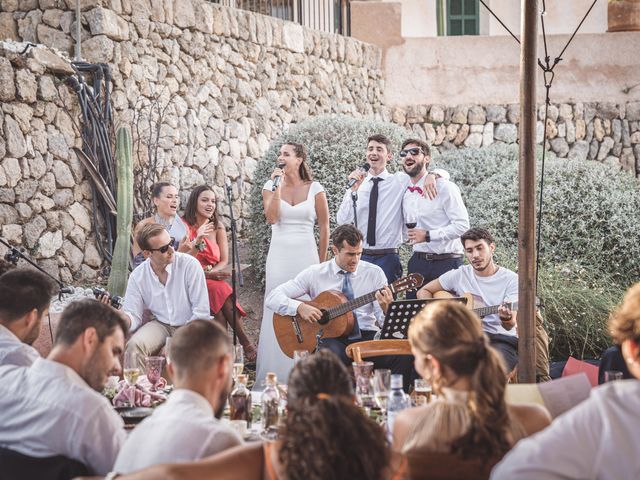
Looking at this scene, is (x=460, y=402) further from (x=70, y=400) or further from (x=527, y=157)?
(x=527, y=157)

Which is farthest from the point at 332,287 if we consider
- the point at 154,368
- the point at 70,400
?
the point at 70,400

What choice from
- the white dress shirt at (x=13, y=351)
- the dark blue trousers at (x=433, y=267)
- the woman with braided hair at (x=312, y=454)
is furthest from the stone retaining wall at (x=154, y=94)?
the woman with braided hair at (x=312, y=454)

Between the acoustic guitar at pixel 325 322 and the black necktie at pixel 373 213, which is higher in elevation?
the black necktie at pixel 373 213

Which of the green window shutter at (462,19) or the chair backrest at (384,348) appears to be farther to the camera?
the green window shutter at (462,19)

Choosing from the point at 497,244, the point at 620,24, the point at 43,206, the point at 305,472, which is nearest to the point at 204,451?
the point at 305,472

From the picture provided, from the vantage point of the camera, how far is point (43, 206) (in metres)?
8.96

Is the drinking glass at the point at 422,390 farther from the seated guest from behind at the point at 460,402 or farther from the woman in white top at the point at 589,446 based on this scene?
the woman in white top at the point at 589,446

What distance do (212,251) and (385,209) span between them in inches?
62.4

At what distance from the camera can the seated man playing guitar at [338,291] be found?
6.59 metres

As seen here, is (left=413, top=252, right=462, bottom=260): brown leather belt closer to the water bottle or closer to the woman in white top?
the water bottle

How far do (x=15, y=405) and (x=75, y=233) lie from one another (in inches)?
238

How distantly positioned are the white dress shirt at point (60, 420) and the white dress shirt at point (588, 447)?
4.78 ft

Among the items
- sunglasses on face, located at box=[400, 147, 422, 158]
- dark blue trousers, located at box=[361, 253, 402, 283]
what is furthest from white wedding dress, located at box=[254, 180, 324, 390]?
sunglasses on face, located at box=[400, 147, 422, 158]

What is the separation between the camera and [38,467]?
327 centimetres
